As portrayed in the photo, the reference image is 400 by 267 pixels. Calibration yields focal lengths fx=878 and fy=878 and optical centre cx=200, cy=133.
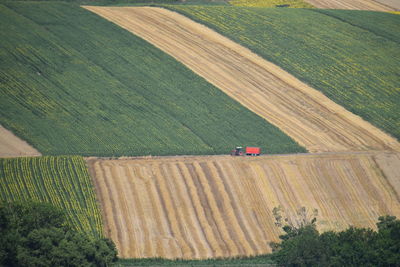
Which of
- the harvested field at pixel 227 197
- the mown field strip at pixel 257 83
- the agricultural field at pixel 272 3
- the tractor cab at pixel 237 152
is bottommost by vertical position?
the harvested field at pixel 227 197

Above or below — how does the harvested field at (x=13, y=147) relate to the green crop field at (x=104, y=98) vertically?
below

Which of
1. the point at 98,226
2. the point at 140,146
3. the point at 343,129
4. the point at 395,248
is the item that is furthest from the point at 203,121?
the point at 395,248

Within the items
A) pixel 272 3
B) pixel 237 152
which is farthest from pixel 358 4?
pixel 237 152

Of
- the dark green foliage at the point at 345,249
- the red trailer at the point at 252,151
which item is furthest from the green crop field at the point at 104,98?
the dark green foliage at the point at 345,249

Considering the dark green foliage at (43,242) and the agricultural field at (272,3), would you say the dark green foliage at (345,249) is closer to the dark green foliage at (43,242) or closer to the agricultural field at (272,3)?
the dark green foliage at (43,242)

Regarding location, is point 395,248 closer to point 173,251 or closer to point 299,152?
point 173,251

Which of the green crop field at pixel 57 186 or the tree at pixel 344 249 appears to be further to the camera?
the green crop field at pixel 57 186
